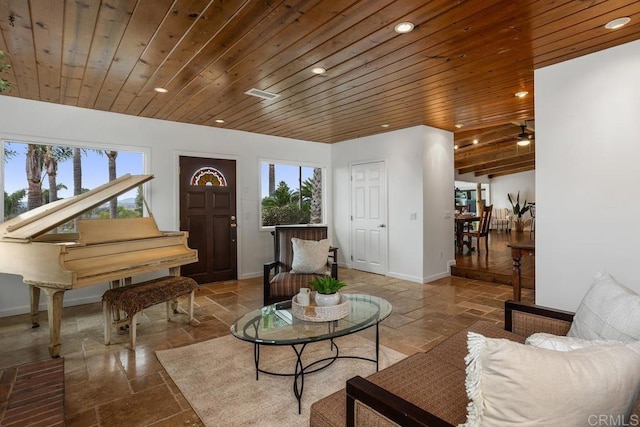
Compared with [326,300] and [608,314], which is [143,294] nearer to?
[326,300]

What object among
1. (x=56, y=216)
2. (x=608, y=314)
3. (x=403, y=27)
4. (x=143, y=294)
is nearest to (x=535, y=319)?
(x=608, y=314)

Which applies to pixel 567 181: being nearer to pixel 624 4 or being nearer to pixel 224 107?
pixel 624 4

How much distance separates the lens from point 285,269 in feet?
13.9

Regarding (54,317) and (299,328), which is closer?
(299,328)

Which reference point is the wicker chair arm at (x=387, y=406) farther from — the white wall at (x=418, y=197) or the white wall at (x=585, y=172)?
the white wall at (x=418, y=197)

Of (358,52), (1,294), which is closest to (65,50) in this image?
(358,52)

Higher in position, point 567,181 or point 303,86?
point 303,86

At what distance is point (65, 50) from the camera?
268 centimetres

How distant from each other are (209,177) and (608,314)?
201 inches

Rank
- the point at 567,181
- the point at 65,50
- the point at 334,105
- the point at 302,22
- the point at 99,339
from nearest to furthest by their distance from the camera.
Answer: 1. the point at 302,22
2. the point at 65,50
3. the point at 567,181
4. the point at 99,339
5. the point at 334,105

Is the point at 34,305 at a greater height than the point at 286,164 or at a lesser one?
lesser

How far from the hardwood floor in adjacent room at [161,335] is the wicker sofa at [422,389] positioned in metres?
1.06

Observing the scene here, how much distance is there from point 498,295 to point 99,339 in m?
4.80

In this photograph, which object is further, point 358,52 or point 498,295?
point 498,295
